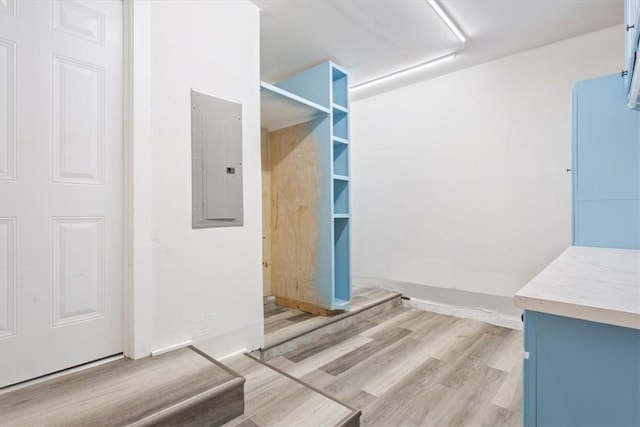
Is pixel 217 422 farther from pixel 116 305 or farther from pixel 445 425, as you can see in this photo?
pixel 445 425

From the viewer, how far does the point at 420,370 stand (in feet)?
7.03

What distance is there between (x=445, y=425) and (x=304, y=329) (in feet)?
4.13

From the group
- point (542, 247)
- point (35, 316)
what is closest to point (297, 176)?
point (35, 316)

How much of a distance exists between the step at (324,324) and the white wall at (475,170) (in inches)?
15.2

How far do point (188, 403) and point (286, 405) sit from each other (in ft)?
1.64

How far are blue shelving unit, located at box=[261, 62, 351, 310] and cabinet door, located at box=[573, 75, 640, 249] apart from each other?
185 cm

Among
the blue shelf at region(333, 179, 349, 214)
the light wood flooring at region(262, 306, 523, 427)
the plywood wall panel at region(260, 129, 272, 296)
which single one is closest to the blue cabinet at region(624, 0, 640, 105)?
the light wood flooring at region(262, 306, 523, 427)

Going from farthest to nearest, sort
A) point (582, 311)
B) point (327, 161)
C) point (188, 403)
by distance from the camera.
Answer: point (327, 161), point (188, 403), point (582, 311)

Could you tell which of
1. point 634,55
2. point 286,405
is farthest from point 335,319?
point 634,55

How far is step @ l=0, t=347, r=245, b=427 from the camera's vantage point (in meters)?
1.16

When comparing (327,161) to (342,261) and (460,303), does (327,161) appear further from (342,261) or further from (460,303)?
(460,303)

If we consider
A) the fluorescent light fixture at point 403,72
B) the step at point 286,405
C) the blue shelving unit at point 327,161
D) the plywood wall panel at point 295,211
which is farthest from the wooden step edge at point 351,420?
the fluorescent light fixture at point 403,72

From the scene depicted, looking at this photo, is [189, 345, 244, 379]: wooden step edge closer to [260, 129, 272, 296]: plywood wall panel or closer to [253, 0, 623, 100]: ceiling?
[260, 129, 272, 296]: plywood wall panel

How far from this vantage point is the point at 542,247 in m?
2.81
